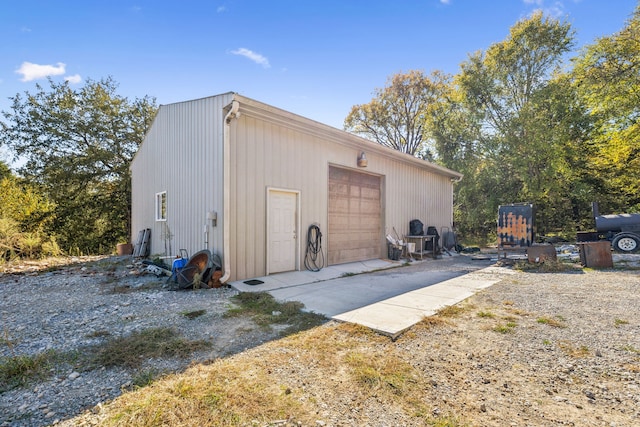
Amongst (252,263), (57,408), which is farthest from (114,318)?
(252,263)

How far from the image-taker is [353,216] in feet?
26.0

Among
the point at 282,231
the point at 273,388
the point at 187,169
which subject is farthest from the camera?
the point at 187,169

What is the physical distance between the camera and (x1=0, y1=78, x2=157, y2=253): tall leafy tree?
13172 millimetres

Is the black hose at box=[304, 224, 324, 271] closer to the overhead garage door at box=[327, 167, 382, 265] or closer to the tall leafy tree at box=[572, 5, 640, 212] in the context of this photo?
the overhead garage door at box=[327, 167, 382, 265]

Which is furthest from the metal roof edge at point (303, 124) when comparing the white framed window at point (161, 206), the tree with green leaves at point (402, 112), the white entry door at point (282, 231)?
the tree with green leaves at point (402, 112)

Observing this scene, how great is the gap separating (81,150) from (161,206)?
928 centimetres

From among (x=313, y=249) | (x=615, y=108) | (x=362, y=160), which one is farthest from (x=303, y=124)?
(x=615, y=108)

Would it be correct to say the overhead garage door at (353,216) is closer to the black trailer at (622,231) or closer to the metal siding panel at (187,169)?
the metal siding panel at (187,169)

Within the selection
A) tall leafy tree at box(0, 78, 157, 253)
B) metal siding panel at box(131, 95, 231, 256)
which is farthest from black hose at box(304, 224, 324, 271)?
tall leafy tree at box(0, 78, 157, 253)

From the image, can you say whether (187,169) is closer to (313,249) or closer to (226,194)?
(226,194)

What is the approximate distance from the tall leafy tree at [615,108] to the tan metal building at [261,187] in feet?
28.4

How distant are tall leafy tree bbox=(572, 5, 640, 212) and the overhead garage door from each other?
33.7 feet

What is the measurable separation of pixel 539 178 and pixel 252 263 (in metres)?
14.1

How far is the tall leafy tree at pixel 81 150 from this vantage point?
13172mm
